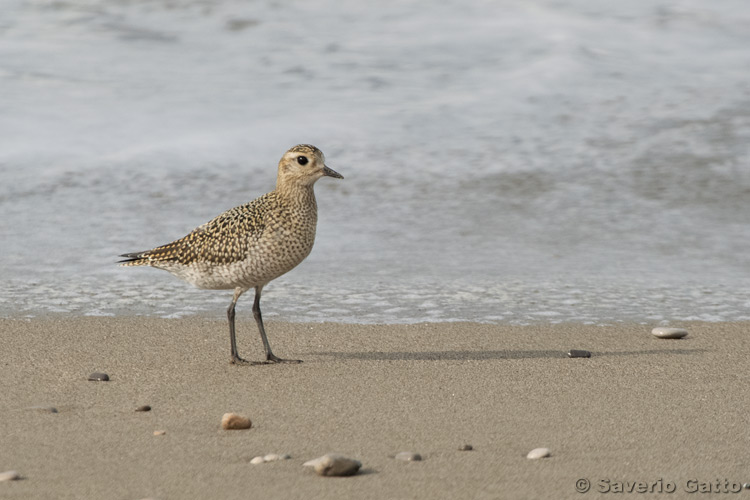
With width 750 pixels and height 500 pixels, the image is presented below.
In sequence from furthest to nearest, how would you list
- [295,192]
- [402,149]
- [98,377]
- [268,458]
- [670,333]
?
1. [402,149]
2. [670,333]
3. [295,192]
4. [98,377]
5. [268,458]

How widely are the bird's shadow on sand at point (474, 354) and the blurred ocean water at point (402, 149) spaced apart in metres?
0.54

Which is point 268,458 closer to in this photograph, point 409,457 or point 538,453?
point 409,457

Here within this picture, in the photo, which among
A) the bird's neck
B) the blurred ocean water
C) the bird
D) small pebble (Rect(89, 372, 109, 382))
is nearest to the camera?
small pebble (Rect(89, 372, 109, 382))

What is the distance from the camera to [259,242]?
4648 mm

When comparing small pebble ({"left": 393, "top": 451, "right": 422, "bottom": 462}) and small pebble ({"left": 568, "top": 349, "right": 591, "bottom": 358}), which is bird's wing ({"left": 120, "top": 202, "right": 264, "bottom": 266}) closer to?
small pebble ({"left": 568, "top": 349, "right": 591, "bottom": 358})

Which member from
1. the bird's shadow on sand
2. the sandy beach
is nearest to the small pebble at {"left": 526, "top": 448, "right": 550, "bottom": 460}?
the sandy beach

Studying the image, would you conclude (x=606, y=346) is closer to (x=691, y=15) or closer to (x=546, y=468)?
(x=546, y=468)

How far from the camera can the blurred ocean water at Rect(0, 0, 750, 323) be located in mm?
5895

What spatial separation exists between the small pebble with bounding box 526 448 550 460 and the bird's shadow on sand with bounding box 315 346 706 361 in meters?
1.33

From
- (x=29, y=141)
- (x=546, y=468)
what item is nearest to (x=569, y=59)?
(x=29, y=141)

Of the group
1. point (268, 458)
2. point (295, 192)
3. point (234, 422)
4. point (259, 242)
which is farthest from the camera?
point (295, 192)

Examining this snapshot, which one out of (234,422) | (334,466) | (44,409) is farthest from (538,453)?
(44,409)

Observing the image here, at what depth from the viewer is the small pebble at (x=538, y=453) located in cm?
331

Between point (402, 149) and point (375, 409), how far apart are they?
5.20 m
